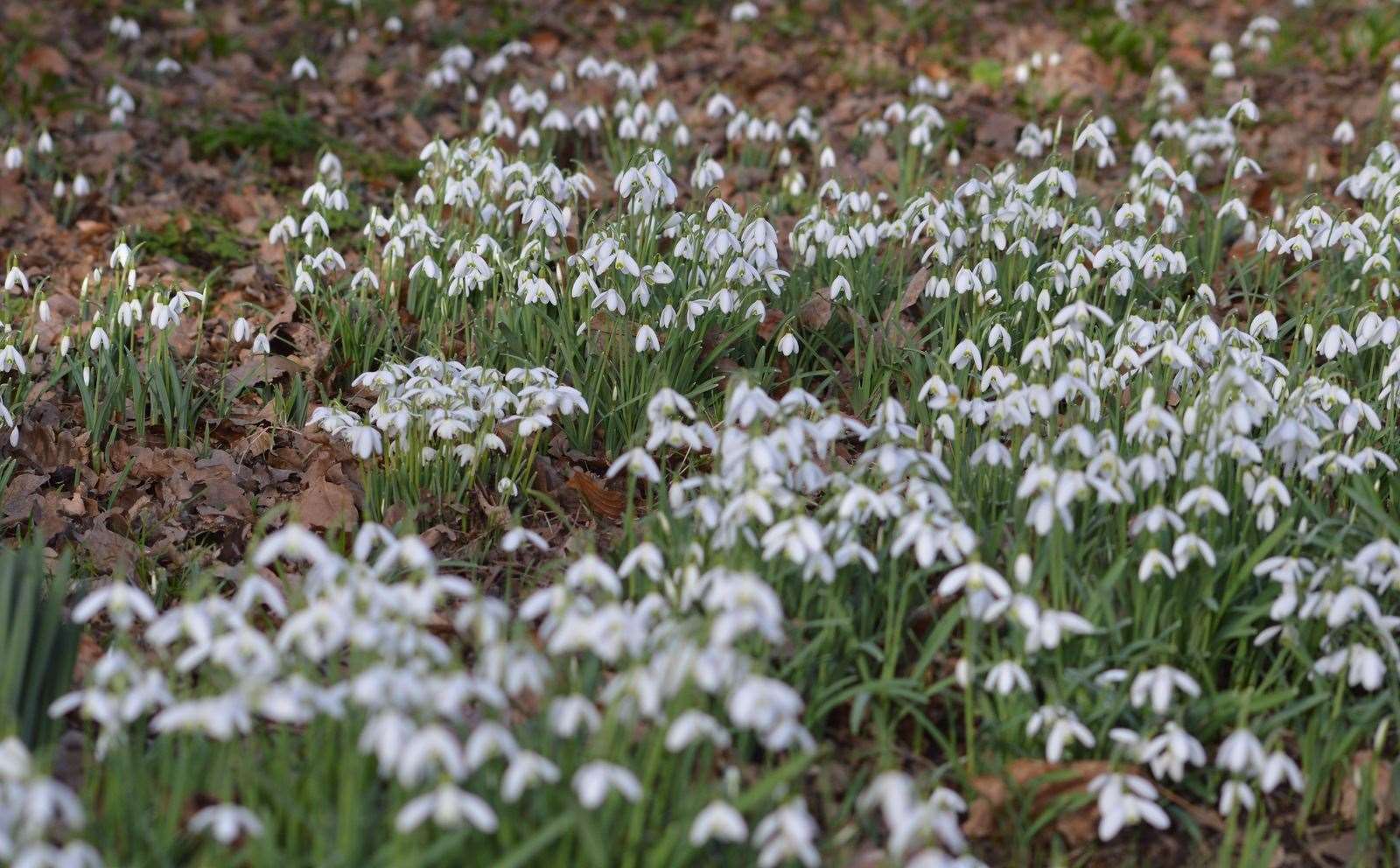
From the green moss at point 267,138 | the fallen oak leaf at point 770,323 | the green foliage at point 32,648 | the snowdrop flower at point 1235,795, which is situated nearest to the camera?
the green foliage at point 32,648

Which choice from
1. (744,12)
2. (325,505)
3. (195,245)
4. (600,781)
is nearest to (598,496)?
(325,505)

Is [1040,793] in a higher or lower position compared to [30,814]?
lower

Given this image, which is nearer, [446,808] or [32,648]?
[446,808]

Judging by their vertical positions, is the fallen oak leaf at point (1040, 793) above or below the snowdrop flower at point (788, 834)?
below

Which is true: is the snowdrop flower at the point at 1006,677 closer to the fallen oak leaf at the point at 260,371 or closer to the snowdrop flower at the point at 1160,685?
the snowdrop flower at the point at 1160,685

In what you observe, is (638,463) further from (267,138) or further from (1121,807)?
(267,138)

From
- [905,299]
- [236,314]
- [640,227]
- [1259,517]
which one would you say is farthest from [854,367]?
[236,314]

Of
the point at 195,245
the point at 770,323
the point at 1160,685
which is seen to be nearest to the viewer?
the point at 1160,685

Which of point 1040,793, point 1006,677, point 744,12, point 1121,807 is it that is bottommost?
point 1040,793

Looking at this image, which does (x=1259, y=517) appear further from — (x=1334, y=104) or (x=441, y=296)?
(x=1334, y=104)

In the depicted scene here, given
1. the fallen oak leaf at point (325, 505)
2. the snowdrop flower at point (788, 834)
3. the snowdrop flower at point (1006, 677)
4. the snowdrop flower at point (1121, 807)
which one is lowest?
Answer: the fallen oak leaf at point (325, 505)

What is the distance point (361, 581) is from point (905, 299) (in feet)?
7.60

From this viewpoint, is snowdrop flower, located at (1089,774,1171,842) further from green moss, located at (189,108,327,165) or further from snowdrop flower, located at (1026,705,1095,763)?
green moss, located at (189,108,327,165)

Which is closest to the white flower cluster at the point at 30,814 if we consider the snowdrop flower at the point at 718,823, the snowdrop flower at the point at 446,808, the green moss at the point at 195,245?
the snowdrop flower at the point at 446,808
